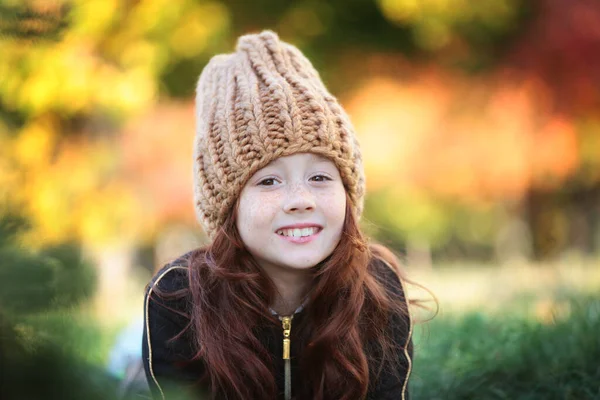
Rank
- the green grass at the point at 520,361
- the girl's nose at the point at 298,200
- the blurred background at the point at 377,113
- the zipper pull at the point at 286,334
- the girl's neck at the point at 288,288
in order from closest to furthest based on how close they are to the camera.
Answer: the girl's nose at the point at 298,200 → the zipper pull at the point at 286,334 → the girl's neck at the point at 288,288 → the green grass at the point at 520,361 → the blurred background at the point at 377,113

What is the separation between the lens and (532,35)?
7.96 m

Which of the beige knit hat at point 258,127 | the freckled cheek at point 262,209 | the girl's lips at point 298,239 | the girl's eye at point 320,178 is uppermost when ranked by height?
the beige knit hat at point 258,127

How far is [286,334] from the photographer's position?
2.31 meters

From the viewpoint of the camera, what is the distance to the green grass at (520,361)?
2648 mm

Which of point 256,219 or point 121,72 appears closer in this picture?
point 256,219

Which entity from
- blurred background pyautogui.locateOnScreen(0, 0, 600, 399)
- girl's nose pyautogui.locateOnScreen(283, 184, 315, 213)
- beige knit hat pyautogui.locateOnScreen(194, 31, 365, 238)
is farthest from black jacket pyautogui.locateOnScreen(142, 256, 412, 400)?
blurred background pyautogui.locateOnScreen(0, 0, 600, 399)

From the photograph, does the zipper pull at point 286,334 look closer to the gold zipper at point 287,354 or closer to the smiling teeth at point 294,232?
the gold zipper at point 287,354

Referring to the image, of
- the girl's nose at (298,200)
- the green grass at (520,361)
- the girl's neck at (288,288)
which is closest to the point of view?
the girl's nose at (298,200)

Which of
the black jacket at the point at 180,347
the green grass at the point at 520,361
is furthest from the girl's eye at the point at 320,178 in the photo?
the green grass at the point at 520,361

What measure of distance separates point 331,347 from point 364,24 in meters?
7.94

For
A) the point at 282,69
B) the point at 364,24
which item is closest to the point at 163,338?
the point at 282,69

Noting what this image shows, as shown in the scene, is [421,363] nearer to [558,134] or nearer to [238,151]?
[238,151]

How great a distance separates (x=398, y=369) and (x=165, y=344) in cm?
80

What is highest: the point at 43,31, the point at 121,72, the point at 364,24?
the point at 364,24
